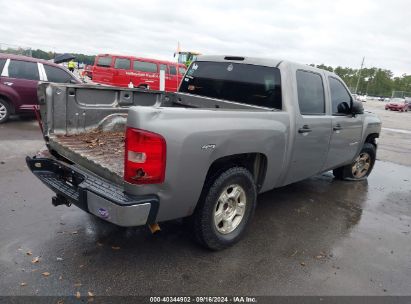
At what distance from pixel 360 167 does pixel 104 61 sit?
14415 millimetres

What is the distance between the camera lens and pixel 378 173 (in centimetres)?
751

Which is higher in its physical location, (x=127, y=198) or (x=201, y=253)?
(x=127, y=198)

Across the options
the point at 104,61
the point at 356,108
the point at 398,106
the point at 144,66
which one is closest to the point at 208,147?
the point at 356,108

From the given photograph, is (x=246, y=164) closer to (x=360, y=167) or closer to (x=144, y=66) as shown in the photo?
(x=360, y=167)

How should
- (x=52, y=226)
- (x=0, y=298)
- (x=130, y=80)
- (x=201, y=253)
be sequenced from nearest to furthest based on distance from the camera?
(x=0, y=298) < (x=201, y=253) < (x=52, y=226) < (x=130, y=80)

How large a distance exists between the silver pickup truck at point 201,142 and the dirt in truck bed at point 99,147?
1cm

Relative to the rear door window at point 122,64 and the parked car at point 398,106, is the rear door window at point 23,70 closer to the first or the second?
the rear door window at point 122,64

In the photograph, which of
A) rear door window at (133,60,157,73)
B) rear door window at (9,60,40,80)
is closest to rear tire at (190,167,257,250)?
rear door window at (9,60,40,80)

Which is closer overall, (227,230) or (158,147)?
(158,147)

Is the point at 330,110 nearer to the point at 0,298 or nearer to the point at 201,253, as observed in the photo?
the point at 201,253

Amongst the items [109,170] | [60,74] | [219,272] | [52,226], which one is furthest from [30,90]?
[219,272]

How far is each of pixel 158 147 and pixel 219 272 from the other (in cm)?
131

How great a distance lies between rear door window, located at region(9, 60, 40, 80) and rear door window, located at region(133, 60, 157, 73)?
Answer: 8656 mm

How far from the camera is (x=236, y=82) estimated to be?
4.50 m
